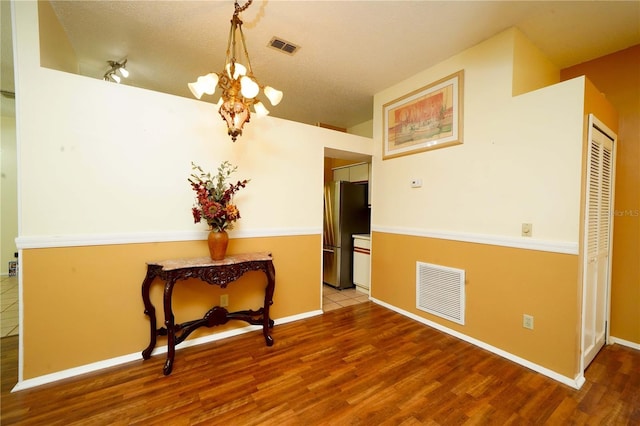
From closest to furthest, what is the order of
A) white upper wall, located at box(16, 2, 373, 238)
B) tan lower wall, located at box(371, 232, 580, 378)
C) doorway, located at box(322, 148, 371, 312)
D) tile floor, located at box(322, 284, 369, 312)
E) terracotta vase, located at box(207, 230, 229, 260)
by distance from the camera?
white upper wall, located at box(16, 2, 373, 238)
tan lower wall, located at box(371, 232, 580, 378)
terracotta vase, located at box(207, 230, 229, 260)
tile floor, located at box(322, 284, 369, 312)
doorway, located at box(322, 148, 371, 312)

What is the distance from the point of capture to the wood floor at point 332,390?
159cm

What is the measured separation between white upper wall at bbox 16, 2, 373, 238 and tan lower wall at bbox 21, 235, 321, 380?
0.20 m

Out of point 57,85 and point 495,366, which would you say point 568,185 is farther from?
point 57,85

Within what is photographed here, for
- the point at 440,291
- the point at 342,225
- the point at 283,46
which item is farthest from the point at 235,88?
the point at 440,291

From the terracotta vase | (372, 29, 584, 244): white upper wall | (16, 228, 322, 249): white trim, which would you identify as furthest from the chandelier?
(372, 29, 584, 244): white upper wall

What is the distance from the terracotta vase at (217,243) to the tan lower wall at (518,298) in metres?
2.20

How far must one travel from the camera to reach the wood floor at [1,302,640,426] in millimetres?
1591

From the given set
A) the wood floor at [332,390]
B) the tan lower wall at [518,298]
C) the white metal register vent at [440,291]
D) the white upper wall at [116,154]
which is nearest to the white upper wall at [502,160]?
the tan lower wall at [518,298]

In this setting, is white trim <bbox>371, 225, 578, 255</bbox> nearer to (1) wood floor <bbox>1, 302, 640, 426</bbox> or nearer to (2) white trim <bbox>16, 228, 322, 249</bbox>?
(1) wood floor <bbox>1, 302, 640, 426</bbox>

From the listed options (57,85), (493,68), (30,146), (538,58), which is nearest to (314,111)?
(493,68)

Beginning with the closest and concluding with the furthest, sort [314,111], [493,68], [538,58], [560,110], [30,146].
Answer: [30,146] < [560,110] < [493,68] < [538,58] < [314,111]

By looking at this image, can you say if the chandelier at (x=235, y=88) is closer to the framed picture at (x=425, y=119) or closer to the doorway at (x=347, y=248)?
the doorway at (x=347, y=248)

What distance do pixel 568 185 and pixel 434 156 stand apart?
3.90ft

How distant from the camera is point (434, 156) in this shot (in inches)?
112
